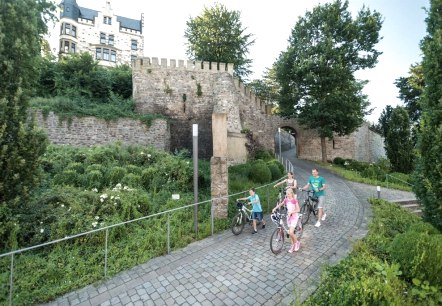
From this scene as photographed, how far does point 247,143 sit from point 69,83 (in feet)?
44.7

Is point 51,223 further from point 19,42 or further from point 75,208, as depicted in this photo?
point 19,42

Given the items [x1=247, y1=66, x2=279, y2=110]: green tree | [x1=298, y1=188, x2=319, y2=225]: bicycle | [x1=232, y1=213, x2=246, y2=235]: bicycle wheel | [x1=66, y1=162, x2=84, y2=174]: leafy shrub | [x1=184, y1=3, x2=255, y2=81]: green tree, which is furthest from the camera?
[x1=247, y1=66, x2=279, y2=110]: green tree

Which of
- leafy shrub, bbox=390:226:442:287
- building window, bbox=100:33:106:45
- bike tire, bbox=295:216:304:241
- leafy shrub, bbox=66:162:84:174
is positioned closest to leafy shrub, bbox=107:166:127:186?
leafy shrub, bbox=66:162:84:174

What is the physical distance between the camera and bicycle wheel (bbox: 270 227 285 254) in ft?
18.7

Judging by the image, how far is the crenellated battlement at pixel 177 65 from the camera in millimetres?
17750

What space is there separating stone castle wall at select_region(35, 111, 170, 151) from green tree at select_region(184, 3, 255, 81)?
1018 centimetres

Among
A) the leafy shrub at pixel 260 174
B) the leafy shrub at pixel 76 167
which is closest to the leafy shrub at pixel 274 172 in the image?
the leafy shrub at pixel 260 174

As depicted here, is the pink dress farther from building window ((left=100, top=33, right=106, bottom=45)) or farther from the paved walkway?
building window ((left=100, top=33, right=106, bottom=45))

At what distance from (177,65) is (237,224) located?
14.5 meters

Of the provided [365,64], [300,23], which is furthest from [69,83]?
[365,64]

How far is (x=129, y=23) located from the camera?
122 feet

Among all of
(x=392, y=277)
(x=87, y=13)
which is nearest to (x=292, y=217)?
(x=392, y=277)

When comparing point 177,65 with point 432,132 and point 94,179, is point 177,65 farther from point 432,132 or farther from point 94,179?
point 432,132

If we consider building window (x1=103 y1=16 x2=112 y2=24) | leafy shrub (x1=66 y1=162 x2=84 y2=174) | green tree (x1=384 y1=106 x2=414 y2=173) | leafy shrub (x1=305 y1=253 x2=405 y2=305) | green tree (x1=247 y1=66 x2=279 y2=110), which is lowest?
leafy shrub (x1=305 y1=253 x2=405 y2=305)
